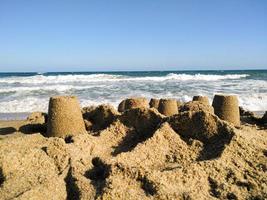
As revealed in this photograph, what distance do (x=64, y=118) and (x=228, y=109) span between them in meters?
2.05

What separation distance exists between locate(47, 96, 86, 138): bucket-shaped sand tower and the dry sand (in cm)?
82

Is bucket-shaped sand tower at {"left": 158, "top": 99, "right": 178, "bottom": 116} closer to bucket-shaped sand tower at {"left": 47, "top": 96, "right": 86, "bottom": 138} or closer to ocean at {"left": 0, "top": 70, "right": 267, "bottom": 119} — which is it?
bucket-shaped sand tower at {"left": 47, "top": 96, "right": 86, "bottom": 138}

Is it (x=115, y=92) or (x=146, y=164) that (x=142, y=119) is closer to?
(x=146, y=164)

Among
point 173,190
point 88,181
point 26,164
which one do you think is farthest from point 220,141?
point 26,164

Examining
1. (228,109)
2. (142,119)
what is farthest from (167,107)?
(142,119)

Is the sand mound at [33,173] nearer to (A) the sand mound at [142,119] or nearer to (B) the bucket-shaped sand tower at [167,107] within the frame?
(A) the sand mound at [142,119]

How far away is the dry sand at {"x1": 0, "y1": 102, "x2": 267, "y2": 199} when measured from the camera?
1853 millimetres

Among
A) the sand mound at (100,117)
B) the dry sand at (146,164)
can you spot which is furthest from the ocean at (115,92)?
the dry sand at (146,164)

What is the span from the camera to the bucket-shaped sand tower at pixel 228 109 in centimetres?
468

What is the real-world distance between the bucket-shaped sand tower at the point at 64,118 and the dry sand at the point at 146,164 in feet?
2.69

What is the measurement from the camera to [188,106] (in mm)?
4512

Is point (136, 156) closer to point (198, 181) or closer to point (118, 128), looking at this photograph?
point (198, 181)

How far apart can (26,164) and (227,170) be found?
1.09 meters

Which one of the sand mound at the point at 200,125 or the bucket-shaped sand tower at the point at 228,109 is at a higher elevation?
the sand mound at the point at 200,125
